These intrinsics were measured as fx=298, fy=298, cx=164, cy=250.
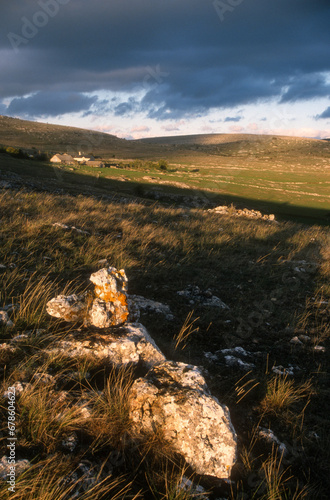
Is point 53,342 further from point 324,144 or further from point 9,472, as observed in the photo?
point 324,144

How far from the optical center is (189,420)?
1892mm

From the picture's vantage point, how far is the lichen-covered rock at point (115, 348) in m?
2.48

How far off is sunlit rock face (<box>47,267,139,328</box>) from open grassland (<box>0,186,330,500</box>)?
19cm

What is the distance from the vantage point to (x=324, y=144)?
12075cm

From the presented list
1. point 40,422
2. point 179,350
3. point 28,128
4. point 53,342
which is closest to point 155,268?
point 179,350

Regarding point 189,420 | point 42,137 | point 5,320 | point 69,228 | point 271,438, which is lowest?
point 271,438

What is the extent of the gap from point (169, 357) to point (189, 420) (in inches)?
44.5

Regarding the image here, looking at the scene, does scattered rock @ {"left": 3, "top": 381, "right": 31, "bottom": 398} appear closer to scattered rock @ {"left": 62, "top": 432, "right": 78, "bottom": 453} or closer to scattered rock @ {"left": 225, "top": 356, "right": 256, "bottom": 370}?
scattered rock @ {"left": 62, "top": 432, "right": 78, "bottom": 453}

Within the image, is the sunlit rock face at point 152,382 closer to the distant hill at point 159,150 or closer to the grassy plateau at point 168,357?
the grassy plateau at point 168,357

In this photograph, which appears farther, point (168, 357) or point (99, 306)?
point (168, 357)

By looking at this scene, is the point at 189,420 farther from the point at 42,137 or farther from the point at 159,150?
the point at 159,150

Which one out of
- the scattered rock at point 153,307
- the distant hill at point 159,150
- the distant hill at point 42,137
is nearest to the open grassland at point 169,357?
the scattered rock at point 153,307

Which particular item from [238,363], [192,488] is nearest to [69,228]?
[238,363]

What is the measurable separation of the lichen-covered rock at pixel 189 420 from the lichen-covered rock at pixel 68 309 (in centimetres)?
106
